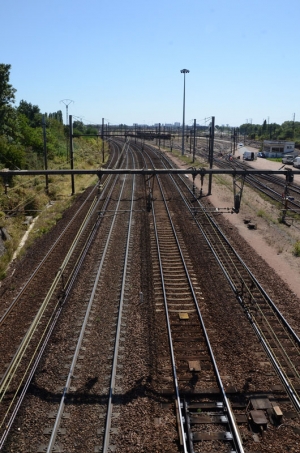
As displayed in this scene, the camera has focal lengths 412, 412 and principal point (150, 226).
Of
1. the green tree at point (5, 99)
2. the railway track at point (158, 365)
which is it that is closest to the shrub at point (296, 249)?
the railway track at point (158, 365)

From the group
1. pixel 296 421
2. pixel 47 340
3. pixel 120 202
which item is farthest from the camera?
pixel 120 202

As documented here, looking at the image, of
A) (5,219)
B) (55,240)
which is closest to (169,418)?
(55,240)

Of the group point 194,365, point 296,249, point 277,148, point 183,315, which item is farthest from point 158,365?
point 277,148

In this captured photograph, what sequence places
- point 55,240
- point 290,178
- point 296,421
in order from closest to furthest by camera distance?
point 296,421
point 290,178
point 55,240

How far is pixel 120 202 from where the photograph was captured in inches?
1102

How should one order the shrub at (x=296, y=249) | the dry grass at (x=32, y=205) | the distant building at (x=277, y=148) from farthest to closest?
1. the distant building at (x=277, y=148)
2. the dry grass at (x=32, y=205)
3. the shrub at (x=296, y=249)

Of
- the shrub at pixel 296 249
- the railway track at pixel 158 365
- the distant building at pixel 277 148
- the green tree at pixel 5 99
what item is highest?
the green tree at pixel 5 99

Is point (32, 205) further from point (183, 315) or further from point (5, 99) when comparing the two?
point (183, 315)

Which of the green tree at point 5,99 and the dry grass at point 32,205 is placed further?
the green tree at point 5,99

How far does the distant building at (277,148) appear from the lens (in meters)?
69.8

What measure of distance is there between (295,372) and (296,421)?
1.62 meters

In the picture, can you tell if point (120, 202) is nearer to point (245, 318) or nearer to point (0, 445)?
point (245, 318)

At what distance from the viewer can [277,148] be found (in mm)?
71688

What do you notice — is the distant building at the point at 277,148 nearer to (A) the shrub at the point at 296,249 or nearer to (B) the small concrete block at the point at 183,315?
(A) the shrub at the point at 296,249
